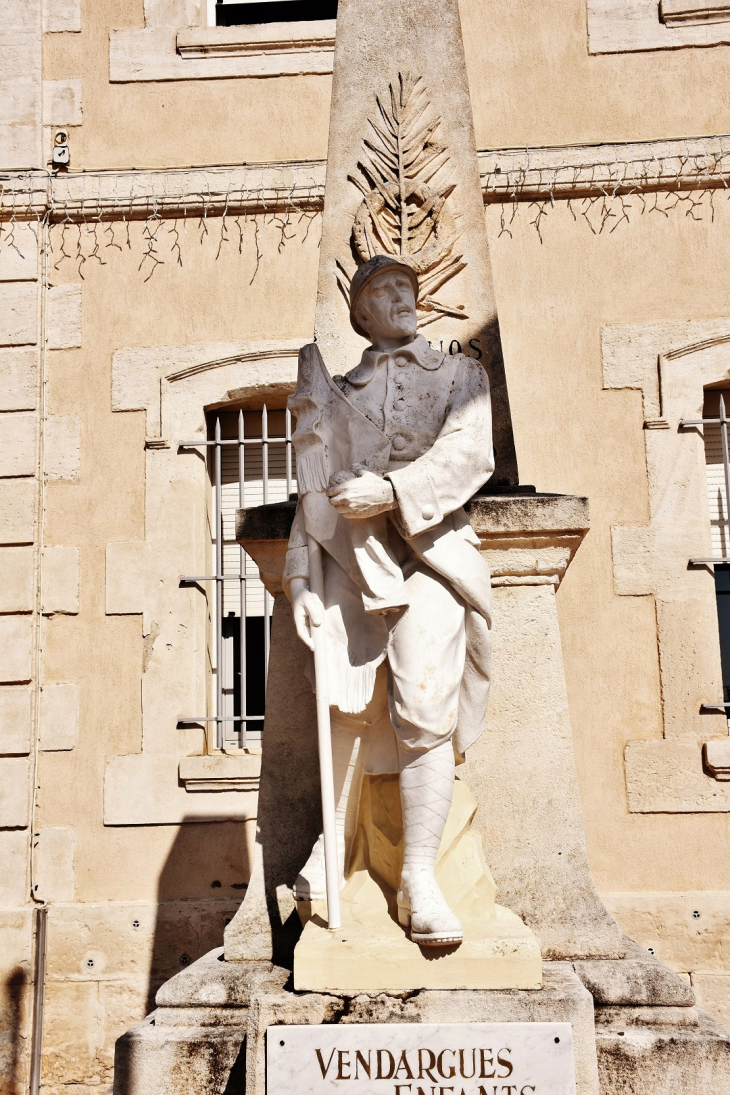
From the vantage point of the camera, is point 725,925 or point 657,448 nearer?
point 725,925

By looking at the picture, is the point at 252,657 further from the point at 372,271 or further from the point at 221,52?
the point at 372,271

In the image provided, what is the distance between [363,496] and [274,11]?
17.8 feet

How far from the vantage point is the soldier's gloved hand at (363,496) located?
9.93 ft

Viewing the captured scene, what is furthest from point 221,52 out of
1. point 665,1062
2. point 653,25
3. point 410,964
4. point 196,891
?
point 665,1062

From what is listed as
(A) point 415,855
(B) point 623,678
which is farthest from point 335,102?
(B) point 623,678

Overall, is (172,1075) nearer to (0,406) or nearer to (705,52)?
(0,406)

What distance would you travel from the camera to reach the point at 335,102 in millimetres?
4129

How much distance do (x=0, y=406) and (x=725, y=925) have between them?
15.2 ft

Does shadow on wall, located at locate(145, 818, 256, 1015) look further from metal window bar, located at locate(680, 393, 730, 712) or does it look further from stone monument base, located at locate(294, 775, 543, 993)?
stone monument base, located at locate(294, 775, 543, 993)

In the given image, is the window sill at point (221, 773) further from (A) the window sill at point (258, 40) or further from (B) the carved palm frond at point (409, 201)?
(A) the window sill at point (258, 40)

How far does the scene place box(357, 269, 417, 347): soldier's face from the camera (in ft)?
11.1

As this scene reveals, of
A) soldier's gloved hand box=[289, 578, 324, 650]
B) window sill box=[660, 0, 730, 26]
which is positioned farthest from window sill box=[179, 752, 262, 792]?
window sill box=[660, 0, 730, 26]

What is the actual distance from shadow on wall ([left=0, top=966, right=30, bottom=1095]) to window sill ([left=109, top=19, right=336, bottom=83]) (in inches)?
196

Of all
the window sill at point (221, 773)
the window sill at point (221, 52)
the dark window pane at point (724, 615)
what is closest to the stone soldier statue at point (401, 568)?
the window sill at point (221, 773)
